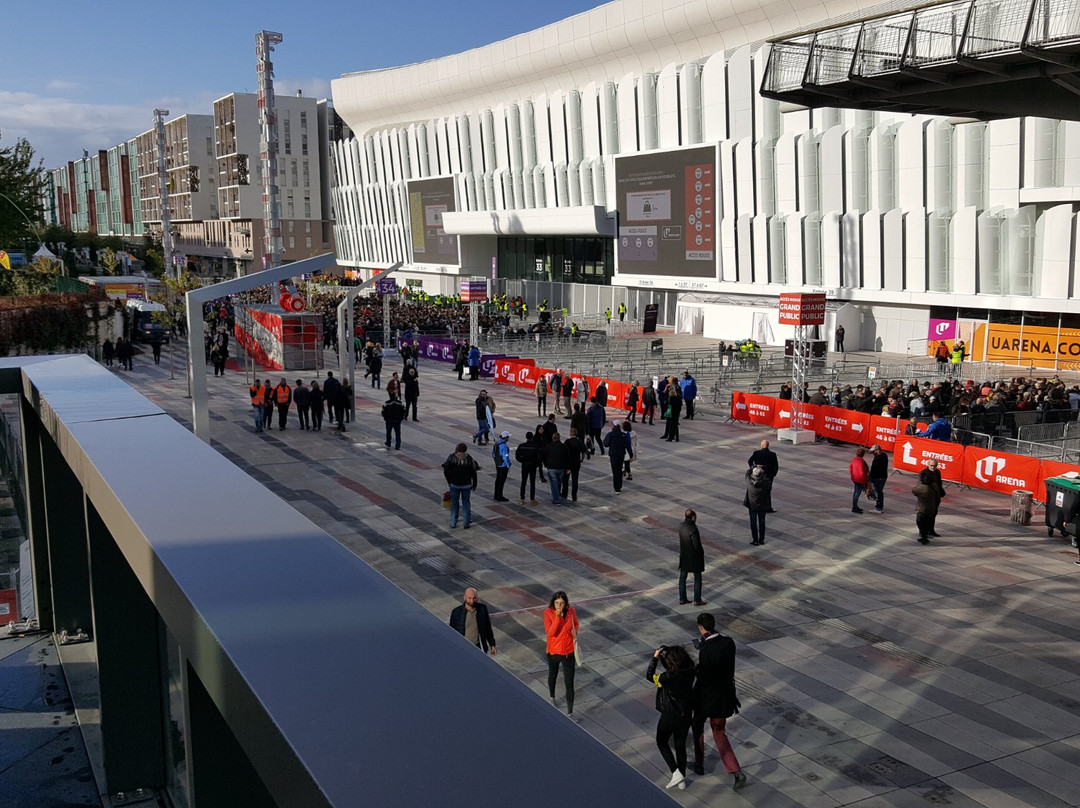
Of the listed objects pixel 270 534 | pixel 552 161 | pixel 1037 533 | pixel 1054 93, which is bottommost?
pixel 1037 533

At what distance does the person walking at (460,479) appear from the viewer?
50.8 ft

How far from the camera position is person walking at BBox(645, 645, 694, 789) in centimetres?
782

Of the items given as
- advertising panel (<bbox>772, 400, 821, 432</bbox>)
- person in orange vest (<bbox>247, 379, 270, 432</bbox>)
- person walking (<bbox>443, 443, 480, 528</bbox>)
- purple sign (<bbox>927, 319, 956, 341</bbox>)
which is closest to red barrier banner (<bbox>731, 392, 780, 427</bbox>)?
advertising panel (<bbox>772, 400, 821, 432</bbox>)

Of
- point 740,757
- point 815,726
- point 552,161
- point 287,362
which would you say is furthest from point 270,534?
point 552,161

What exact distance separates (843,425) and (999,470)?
5465 mm

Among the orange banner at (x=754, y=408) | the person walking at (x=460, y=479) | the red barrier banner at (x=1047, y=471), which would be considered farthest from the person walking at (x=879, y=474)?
the orange banner at (x=754, y=408)

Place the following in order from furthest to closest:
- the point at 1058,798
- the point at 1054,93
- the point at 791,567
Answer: the point at 1054,93 < the point at 791,567 < the point at 1058,798

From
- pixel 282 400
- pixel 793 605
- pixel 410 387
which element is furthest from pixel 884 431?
pixel 282 400

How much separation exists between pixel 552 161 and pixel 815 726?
6286cm

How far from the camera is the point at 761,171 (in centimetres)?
5106

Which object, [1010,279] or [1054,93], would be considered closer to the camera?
[1054,93]

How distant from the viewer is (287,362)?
4084 cm

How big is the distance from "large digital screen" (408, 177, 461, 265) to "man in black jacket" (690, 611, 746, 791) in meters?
75.8

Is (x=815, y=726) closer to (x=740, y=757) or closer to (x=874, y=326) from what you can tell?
(x=740, y=757)
